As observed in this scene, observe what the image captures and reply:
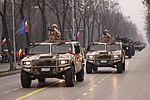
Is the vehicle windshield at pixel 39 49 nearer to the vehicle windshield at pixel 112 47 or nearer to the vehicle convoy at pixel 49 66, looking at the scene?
the vehicle convoy at pixel 49 66

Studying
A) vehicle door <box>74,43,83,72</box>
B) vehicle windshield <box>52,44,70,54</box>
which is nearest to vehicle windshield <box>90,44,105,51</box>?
vehicle door <box>74,43,83,72</box>

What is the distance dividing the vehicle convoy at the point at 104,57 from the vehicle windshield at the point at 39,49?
7.78 m

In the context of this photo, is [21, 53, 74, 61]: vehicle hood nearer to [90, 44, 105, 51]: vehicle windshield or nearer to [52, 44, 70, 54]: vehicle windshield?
[52, 44, 70, 54]: vehicle windshield

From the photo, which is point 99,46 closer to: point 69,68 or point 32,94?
point 69,68

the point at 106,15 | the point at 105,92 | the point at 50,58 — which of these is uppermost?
the point at 106,15

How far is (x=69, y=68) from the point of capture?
1881 centimetres

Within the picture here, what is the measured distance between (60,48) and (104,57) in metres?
7.79

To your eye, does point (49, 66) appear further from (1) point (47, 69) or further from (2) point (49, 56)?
(2) point (49, 56)

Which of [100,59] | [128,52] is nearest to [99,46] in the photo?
[100,59]

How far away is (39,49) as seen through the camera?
20.3 m

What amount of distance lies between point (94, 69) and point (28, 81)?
449 inches

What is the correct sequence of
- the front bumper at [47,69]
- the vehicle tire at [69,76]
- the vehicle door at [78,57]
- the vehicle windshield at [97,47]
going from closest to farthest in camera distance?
the front bumper at [47,69] → the vehicle tire at [69,76] → the vehicle door at [78,57] → the vehicle windshield at [97,47]

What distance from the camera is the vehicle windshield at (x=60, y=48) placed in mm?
20062

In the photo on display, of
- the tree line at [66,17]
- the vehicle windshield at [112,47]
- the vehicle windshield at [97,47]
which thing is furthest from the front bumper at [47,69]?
the tree line at [66,17]
